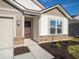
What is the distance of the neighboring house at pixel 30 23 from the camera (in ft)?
39.6

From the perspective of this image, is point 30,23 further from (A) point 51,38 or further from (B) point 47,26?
(A) point 51,38

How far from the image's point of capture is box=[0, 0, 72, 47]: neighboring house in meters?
12.1

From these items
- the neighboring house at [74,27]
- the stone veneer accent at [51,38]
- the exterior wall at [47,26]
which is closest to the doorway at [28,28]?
the exterior wall at [47,26]

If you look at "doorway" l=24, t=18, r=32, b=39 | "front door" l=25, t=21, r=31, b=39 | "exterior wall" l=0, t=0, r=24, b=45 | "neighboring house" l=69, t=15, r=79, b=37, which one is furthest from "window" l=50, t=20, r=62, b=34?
"neighboring house" l=69, t=15, r=79, b=37

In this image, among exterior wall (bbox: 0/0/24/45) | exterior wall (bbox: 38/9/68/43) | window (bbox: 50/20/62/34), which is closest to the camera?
exterior wall (bbox: 0/0/24/45)

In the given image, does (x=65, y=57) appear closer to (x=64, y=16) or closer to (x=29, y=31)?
(x=29, y=31)

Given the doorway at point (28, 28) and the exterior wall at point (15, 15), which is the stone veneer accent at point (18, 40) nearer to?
the exterior wall at point (15, 15)

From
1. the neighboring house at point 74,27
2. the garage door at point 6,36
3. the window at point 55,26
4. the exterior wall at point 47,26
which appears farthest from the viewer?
the neighboring house at point 74,27

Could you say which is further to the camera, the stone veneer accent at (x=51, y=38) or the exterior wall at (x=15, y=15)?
the stone veneer accent at (x=51, y=38)

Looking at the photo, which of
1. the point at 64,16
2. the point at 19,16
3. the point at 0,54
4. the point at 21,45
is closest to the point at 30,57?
the point at 0,54

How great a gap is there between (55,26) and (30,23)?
132 inches

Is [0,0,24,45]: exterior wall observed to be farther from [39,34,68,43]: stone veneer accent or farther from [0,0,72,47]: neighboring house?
[39,34,68,43]: stone veneer accent

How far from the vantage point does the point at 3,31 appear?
11.8 meters

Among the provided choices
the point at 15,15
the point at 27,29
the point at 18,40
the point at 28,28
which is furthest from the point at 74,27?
the point at 15,15
